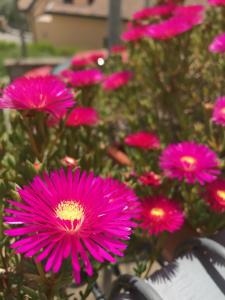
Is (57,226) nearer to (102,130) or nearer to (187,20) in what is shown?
(102,130)

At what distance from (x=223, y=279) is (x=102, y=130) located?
67cm

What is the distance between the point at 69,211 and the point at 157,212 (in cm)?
31

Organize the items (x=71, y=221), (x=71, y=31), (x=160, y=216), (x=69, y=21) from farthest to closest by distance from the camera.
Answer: (x=71, y=31)
(x=69, y=21)
(x=160, y=216)
(x=71, y=221)

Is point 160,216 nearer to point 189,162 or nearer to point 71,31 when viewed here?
point 189,162

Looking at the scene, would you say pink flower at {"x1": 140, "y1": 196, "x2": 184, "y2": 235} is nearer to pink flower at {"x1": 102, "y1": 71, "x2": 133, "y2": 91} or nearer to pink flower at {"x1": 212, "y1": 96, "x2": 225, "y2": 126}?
pink flower at {"x1": 212, "y1": 96, "x2": 225, "y2": 126}

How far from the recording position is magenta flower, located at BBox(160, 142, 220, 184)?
832 mm

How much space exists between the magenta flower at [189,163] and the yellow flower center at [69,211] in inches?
12.8

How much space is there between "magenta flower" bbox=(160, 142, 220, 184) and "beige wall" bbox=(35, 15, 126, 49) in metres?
13.8

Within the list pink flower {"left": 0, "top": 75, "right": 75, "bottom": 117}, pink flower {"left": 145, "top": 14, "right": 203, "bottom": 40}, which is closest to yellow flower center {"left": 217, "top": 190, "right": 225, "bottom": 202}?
pink flower {"left": 0, "top": 75, "right": 75, "bottom": 117}

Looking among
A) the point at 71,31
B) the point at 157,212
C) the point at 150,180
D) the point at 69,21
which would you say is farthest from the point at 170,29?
the point at 71,31

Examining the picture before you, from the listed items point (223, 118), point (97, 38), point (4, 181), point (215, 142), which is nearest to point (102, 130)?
point (215, 142)

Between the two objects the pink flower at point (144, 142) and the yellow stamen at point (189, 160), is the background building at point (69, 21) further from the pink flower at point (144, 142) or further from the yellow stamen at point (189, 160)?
the yellow stamen at point (189, 160)

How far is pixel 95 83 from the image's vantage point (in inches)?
44.8

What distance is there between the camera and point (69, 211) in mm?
546
